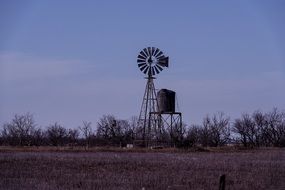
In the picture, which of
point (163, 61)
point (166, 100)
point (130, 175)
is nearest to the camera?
point (130, 175)

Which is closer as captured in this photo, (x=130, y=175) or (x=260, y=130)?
(x=130, y=175)

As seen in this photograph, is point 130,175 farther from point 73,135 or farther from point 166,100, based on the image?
point 73,135

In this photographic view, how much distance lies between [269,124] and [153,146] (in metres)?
34.1

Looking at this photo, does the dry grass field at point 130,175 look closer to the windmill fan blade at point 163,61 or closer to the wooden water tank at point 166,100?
the wooden water tank at point 166,100

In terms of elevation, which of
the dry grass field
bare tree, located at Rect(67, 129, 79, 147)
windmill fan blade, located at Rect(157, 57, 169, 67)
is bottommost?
the dry grass field

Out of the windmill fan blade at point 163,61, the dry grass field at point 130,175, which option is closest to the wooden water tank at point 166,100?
the windmill fan blade at point 163,61

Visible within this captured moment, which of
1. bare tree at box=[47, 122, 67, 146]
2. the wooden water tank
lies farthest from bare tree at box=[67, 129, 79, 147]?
the wooden water tank

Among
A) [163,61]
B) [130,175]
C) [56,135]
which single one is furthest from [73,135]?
[130,175]

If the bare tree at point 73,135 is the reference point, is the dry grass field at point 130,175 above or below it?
below

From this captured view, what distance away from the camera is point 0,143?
90375mm

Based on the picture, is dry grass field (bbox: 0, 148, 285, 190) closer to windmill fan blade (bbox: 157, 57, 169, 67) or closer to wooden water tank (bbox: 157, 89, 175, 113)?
wooden water tank (bbox: 157, 89, 175, 113)

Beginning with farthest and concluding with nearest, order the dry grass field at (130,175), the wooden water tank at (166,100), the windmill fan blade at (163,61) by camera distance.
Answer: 1. the windmill fan blade at (163,61)
2. the wooden water tank at (166,100)
3. the dry grass field at (130,175)

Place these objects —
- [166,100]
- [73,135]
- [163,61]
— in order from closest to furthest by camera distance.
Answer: [166,100], [163,61], [73,135]

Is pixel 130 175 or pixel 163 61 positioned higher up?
pixel 163 61
